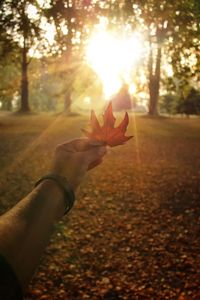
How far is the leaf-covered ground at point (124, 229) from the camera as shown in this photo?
7.20m

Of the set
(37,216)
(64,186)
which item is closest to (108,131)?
(64,186)

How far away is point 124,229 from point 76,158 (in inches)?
316

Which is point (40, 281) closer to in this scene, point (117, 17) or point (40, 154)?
point (117, 17)

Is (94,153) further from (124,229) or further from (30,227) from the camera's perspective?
(124,229)

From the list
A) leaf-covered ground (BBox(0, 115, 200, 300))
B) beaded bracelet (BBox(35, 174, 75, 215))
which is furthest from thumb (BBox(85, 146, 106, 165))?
leaf-covered ground (BBox(0, 115, 200, 300))

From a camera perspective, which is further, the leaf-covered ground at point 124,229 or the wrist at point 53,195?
the leaf-covered ground at point 124,229

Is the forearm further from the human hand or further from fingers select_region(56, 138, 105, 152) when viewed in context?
fingers select_region(56, 138, 105, 152)

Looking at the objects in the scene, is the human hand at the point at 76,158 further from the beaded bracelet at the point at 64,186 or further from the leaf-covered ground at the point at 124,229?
the leaf-covered ground at the point at 124,229

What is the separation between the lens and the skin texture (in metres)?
1.41

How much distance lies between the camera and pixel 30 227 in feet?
5.05

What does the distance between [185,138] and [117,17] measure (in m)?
17.9

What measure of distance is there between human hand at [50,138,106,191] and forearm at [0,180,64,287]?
15 cm

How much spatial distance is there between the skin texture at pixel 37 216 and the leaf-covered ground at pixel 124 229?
5.28 metres

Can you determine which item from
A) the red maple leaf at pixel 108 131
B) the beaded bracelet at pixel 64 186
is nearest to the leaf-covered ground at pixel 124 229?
the red maple leaf at pixel 108 131
